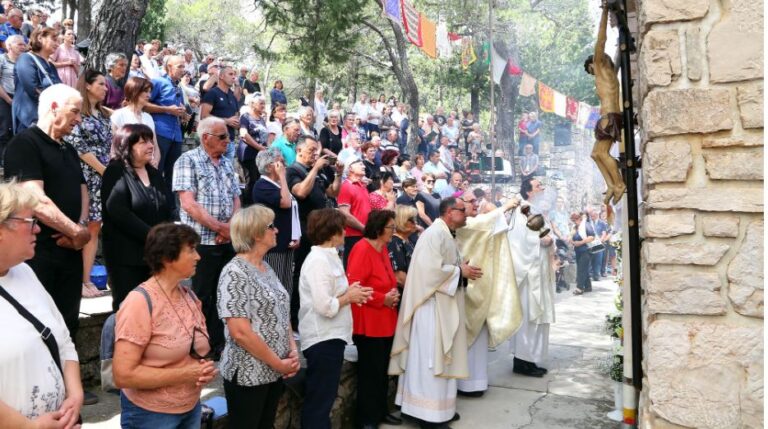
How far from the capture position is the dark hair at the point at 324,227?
14.0 ft

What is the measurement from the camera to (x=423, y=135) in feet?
64.4

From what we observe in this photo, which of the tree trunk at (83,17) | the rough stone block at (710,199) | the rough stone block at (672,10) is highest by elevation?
the tree trunk at (83,17)

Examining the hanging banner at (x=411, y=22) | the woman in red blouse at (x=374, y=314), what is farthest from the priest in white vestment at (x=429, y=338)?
the hanging banner at (x=411, y=22)

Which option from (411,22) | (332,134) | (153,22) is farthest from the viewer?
(153,22)

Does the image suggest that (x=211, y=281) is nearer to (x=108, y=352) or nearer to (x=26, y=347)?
(x=108, y=352)

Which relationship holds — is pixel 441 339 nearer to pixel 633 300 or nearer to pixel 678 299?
pixel 633 300

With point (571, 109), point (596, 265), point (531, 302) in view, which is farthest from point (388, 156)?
point (571, 109)

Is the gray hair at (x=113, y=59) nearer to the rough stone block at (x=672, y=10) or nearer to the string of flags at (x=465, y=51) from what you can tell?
the string of flags at (x=465, y=51)

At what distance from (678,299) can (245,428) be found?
226 centimetres

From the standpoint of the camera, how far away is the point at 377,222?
489 cm

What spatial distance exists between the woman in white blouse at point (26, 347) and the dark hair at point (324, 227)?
6.71 ft

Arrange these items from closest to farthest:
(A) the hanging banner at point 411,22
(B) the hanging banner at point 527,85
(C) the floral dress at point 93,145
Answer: (C) the floral dress at point 93,145
(A) the hanging banner at point 411,22
(B) the hanging banner at point 527,85

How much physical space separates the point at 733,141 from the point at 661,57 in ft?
1.56

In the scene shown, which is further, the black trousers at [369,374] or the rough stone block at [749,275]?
the black trousers at [369,374]
